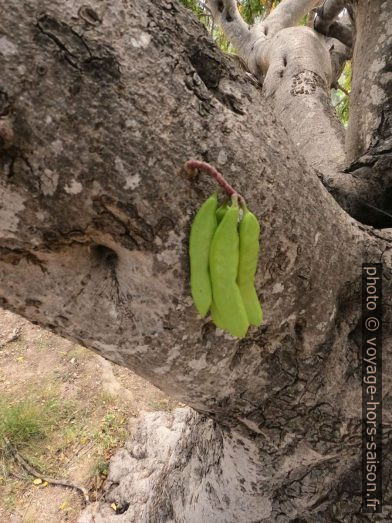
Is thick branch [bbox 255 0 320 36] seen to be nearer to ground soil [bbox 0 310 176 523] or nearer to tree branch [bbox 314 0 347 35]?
tree branch [bbox 314 0 347 35]

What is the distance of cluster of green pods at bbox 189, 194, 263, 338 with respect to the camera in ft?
2.62

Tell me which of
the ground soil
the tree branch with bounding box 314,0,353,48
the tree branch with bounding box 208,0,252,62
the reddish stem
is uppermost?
the tree branch with bounding box 314,0,353,48

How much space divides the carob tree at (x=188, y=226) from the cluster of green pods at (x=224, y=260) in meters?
0.04

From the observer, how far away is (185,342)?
1013 mm

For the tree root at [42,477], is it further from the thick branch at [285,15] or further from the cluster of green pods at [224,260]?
the thick branch at [285,15]

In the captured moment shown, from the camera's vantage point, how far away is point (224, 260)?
2.63 feet

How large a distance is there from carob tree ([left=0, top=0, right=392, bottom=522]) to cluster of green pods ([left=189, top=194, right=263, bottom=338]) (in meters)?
0.04

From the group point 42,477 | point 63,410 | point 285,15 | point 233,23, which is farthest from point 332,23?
point 42,477

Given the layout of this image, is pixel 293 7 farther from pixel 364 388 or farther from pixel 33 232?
pixel 33 232

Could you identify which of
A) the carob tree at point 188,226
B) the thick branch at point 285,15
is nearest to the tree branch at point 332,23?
the thick branch at point 285,15

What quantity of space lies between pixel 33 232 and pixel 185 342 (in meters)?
0.43

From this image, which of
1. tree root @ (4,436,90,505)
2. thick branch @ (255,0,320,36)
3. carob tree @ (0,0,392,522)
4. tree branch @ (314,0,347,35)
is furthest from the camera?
thick branch @ (255,0,320,36)

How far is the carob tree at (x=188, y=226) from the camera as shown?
735 millimetres

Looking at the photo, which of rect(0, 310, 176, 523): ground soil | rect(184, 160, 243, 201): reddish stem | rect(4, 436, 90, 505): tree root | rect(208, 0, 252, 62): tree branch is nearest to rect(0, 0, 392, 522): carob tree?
rect(184, 160, 243, 201): reddish stem
